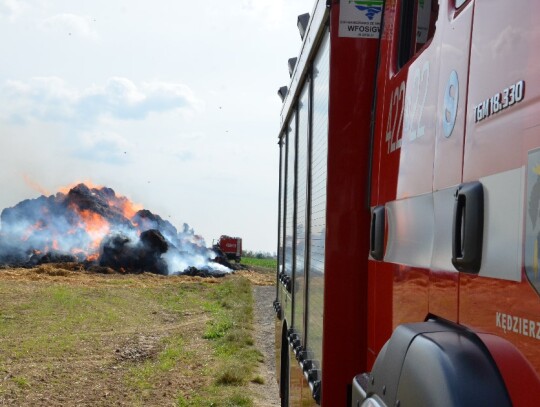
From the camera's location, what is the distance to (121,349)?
706 inches

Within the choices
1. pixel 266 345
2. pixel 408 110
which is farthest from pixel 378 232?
pixel 266 345

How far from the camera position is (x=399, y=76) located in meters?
3.66

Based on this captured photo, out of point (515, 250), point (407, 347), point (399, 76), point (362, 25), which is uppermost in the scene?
point (362, 25)

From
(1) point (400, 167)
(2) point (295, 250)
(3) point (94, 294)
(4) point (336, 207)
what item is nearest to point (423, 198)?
(1) point (400, 167)

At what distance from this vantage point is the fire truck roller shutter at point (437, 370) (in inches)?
81.5

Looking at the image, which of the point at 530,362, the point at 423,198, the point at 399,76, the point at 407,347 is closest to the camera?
the point at 530,362

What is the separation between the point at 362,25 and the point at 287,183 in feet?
14.3

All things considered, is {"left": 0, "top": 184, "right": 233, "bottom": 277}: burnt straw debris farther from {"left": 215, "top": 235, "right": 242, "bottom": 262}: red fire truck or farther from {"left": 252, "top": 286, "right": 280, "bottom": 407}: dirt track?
{"left": 252, "top": 286, "right": 280, "bottom": 407}: dirt track

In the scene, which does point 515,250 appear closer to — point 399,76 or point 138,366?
point 399,76

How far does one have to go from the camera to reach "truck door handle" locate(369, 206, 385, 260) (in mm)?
3703

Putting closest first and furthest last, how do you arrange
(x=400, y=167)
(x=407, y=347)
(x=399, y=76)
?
(x=407, y=347) < (x=400, y=167) < (x=399, y=76)

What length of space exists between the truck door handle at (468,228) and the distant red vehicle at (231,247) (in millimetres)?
73130

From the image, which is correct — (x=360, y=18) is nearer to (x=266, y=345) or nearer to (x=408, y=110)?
(x=408, y=110)

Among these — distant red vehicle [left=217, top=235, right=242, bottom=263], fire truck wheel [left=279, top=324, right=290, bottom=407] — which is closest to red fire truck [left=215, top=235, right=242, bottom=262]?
distant red vehicle [left=217, top=235, right=242, bottom=263]
